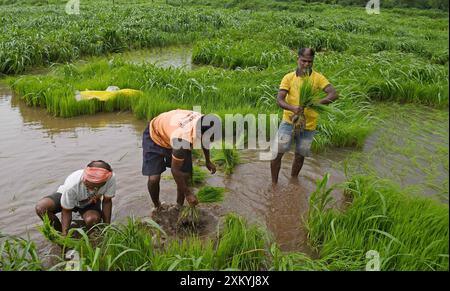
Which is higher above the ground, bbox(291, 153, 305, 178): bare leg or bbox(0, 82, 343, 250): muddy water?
bbox(291, 153, 305, 178): bare leg

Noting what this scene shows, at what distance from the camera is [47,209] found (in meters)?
3.37

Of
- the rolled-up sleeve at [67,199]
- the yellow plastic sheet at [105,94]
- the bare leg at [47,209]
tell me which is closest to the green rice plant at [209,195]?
the rolled-up sleeve at [67,199]

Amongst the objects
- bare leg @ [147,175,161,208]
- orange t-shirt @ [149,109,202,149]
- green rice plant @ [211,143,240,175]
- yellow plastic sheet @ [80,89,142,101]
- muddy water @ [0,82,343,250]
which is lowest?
muddy water @ [0,82,343,250]

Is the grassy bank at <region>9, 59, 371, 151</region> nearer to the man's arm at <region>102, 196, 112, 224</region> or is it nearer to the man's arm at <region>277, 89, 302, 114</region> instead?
the man's arm at <region>277, 89, 302, 114</region>

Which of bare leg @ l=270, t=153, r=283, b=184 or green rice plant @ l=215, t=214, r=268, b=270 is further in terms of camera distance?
bare leg @ l=270, t=153, r=283, b=184

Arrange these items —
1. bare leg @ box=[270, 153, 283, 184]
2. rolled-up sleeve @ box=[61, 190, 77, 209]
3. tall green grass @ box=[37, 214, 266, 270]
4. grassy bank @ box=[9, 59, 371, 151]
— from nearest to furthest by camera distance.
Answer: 1. tall green grass @ box=[37, 214, 266, 270]
2. rolled-up sleeve @ box=[61, 190, 77, 209]
3. bare leg @ box=[270, 153, 283, 184]
4. grassy bank @ box=[9, 59, 371, 151]

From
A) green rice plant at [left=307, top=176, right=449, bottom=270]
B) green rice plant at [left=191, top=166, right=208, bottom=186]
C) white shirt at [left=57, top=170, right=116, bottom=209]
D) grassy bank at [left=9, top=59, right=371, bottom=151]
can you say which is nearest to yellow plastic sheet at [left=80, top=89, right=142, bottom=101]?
grassy bank at [left=9, top=59, right=371, bottom=151]

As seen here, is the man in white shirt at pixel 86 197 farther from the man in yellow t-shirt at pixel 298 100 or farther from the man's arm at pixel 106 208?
the man in yellow t-shirt at pixel 298 100

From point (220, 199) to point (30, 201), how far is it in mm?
1913

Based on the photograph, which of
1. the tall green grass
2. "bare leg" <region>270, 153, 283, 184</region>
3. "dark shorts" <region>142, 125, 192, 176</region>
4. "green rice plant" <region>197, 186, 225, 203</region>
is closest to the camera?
the tall green grass

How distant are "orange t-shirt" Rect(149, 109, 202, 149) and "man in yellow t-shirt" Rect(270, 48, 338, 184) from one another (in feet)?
3.59

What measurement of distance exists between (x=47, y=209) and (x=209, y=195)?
4.82 ft

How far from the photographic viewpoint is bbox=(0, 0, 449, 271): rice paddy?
9.30 ft

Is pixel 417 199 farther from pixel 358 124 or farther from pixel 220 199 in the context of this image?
pixel 358 124
